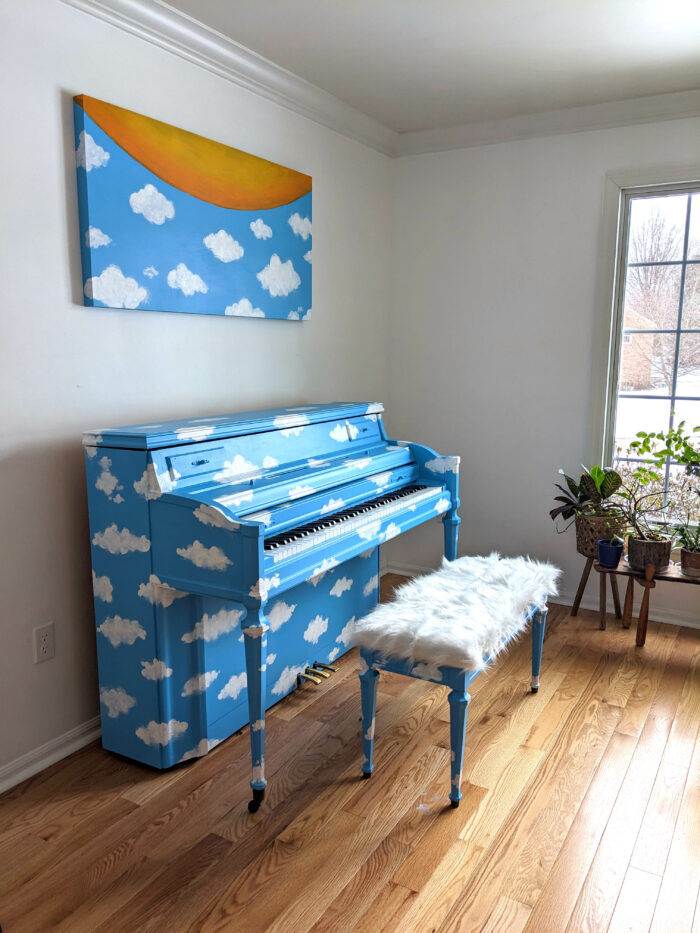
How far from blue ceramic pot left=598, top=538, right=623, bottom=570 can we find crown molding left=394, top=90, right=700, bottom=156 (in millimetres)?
1928

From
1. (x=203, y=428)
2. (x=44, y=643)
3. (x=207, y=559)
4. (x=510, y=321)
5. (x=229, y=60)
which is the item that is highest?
(x=229, y=60)

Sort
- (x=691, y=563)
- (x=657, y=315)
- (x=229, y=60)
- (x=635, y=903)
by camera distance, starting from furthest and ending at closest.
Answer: (x=657, y=315) < (x=691, y=563) < (x=229, y=60) < (x=635, y=903)

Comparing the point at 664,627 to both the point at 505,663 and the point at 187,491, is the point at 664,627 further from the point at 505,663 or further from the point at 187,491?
the point at 187,491

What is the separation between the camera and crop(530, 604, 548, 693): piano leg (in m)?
2.73

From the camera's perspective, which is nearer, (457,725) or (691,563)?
(457,725)

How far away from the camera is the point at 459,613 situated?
2.23m

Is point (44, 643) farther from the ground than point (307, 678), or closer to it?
farther from the ground

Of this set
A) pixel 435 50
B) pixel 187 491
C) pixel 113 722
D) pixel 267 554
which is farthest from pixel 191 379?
pixel 435 50

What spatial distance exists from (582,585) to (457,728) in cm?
169

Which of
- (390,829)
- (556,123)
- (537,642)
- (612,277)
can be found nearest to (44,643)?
(390,829)

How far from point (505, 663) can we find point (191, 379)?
175cm

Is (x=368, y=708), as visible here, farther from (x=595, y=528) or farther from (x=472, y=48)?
(x=472, y=48)

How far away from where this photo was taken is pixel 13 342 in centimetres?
212

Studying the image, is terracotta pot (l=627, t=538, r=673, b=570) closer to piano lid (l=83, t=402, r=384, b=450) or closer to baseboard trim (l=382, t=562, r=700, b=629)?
baseboard trim (l=382, t=562, r=700, b=629)
